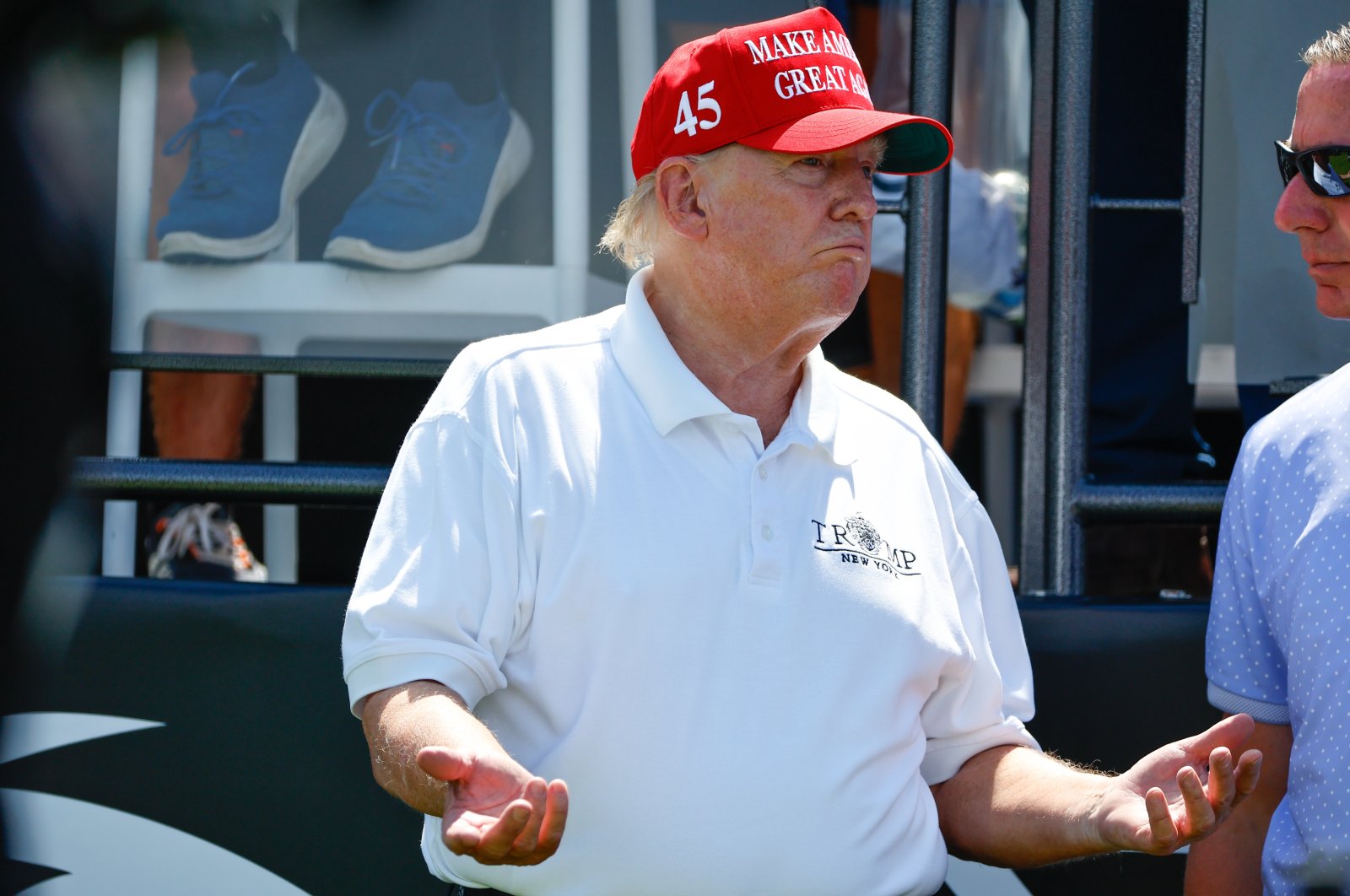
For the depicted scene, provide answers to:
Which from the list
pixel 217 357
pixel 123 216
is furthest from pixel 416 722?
pixel 123 216

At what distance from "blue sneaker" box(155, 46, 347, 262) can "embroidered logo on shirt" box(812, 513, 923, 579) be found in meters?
1.28

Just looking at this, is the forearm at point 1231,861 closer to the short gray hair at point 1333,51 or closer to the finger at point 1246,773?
the finger at point 1246,773

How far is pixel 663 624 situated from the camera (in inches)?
69.3

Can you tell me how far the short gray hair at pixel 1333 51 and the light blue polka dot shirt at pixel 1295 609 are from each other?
41cm

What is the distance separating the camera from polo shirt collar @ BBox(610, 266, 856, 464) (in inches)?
74.2

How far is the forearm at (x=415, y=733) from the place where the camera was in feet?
5.08

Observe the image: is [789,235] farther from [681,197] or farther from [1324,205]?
[1324,205]

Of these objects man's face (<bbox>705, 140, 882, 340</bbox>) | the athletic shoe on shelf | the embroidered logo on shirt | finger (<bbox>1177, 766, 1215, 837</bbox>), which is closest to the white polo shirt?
the embroidered logo on shirt

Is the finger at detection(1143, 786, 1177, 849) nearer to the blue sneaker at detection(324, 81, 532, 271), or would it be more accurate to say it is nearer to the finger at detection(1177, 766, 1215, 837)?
the finger at detection(1177, 766, 1215, 837)

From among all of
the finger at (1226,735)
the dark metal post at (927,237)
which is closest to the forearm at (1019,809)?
the finger at (1226,735)

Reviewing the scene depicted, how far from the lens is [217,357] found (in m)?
2.55

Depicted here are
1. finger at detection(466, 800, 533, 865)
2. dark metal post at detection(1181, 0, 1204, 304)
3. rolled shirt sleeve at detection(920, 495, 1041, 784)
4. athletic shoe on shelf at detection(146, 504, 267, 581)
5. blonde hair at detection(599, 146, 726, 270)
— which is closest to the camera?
finger at detection(466, 800, 533, 865)

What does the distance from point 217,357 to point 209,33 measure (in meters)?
0.59

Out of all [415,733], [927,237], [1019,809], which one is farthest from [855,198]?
[415,733]
